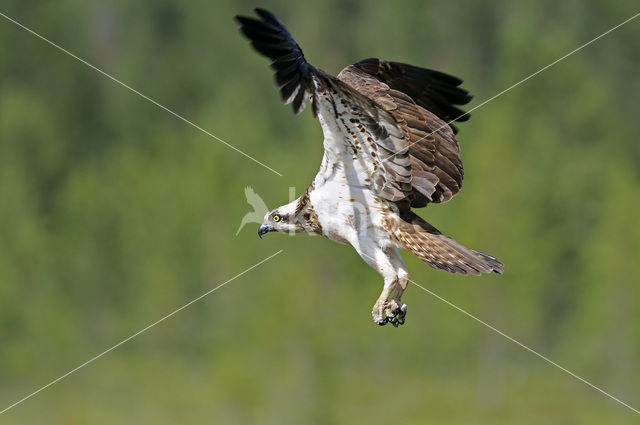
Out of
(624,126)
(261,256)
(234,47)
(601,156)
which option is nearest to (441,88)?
(261,256)

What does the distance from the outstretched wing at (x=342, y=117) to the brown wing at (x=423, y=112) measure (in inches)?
15.4

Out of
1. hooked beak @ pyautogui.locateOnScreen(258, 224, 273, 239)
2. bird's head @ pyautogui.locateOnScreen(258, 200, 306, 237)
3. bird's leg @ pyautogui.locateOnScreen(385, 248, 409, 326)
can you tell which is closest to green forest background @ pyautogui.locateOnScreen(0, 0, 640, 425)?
hooked beak @ pyautogui.locateOnScreen(258, 224, 273, 239)

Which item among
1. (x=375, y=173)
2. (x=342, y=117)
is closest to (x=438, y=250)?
(x=375, y=173)

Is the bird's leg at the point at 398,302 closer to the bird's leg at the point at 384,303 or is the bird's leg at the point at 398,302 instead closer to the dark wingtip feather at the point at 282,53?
the bird's leg at the point at 384,303

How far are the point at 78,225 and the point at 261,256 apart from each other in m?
8.06

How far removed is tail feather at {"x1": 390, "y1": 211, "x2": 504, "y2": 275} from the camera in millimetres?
8664

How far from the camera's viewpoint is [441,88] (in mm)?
10578

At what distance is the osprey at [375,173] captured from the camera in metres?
8.09

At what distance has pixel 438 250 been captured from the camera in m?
8.89

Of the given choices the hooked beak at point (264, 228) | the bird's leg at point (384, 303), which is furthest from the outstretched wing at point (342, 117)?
the hooked beak at point (264, 228)

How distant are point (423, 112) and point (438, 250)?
60.4 inches

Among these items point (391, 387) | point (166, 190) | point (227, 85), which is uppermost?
point (227, 85)

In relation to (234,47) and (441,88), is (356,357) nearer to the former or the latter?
(234,47)

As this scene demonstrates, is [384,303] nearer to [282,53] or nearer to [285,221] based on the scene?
[285,221]
